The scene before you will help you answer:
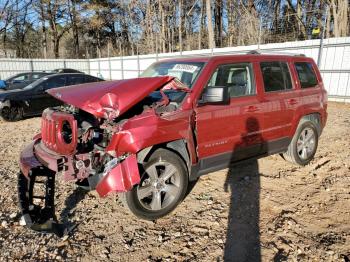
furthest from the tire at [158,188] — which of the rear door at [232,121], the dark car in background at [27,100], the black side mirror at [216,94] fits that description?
the dark car in background at [27,100]

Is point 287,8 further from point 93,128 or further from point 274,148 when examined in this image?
point 93,128

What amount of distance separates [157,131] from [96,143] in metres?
0.75

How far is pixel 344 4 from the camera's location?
16.2 metres

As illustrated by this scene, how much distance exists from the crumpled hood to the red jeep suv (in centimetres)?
1

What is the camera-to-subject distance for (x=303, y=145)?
5.32 meters

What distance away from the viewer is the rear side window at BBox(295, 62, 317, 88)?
506 cm

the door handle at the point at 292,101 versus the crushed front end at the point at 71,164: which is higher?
the door handle at the point at 292,101

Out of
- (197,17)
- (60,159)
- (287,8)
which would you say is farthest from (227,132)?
(197,17)

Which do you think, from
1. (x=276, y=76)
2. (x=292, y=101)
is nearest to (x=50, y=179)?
(x=276, y=76)

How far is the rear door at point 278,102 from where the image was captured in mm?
Result: 4461

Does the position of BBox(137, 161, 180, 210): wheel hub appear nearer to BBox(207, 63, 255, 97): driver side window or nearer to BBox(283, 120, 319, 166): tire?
BBox(207, 63, 255, 97): driver side window

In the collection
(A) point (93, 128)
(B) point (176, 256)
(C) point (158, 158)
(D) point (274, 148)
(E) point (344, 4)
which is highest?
(E) point (344, 4)

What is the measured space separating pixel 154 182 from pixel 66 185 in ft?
5.68

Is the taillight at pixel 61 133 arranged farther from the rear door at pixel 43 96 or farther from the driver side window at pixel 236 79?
the rear door at pixel 43 96
